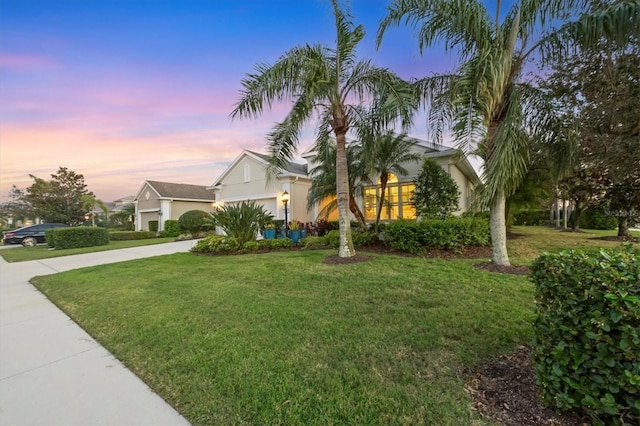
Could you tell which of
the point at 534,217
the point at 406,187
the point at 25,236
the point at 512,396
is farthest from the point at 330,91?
the point at 534,217

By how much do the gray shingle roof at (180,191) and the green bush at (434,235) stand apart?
19.1 metres

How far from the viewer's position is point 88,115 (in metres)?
11.9

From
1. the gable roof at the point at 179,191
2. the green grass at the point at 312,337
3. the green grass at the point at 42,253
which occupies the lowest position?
the green grass at the point at 42,253

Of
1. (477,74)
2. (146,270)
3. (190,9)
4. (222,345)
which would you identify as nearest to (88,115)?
(190,9)

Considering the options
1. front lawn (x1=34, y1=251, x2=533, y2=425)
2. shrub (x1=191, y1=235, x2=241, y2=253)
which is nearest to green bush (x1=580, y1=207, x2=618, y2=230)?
front lawn (x1=34, y1=251, x2=533, y2=425)

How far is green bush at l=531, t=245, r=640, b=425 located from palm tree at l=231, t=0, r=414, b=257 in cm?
547

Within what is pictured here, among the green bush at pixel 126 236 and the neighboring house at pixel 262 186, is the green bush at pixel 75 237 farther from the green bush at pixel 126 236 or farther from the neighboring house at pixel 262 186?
the neighboring house at pixel 262 186

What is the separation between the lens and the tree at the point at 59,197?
99.1ft

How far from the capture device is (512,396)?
7.20 ft

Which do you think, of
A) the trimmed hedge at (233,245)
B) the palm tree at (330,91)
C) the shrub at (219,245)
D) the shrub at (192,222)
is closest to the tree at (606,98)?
the palm tree at (330,91)

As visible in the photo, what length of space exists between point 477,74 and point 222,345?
20.3ft

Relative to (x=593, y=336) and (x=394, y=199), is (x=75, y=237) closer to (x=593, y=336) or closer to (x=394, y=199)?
(x=394, y=199)

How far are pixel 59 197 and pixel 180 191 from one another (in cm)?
1715

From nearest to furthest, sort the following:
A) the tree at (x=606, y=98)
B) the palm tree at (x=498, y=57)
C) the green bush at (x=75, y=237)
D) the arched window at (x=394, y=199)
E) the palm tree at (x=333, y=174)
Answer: the palm tree at (x=498, y=57) → the tree at (x=606, y=98) → the palm tree at (x=333, y=174) → the arched window at (x=394, y=199) → the green bush at (x=75, y=237)
